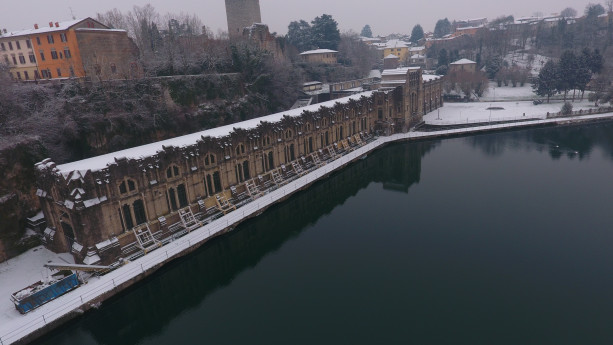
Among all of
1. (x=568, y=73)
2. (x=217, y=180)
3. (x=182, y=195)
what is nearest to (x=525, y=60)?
(x=568, y=73)

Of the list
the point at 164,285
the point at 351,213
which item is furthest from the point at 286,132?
the point at 164,285

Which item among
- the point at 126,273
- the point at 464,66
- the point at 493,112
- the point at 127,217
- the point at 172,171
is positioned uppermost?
the point at 464,66

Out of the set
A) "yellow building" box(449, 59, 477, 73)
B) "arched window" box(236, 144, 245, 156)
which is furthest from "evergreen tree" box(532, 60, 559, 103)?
"arched window" box(236, 144, 245, 156)

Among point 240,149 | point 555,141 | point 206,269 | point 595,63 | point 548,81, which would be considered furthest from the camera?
point 548,81

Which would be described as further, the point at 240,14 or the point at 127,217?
the point at 240,14

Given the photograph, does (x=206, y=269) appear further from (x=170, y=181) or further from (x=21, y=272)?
(x=21, y=272)

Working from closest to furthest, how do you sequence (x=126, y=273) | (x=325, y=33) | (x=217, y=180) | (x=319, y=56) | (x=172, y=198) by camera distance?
(x=126, y=273) → (x=172, y=198) → (x=217, y=180) → (x=319, y=56) → (x=325, y=33)

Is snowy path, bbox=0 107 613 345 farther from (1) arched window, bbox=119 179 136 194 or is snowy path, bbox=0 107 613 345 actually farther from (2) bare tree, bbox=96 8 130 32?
(2) bare tree, bbox=96 8 130 32

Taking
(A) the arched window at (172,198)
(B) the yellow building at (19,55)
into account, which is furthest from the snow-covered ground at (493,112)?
(B) the yellow building at (19,55)

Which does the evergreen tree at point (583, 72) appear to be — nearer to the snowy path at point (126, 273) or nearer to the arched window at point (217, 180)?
the snowy path at point (126, 273)
